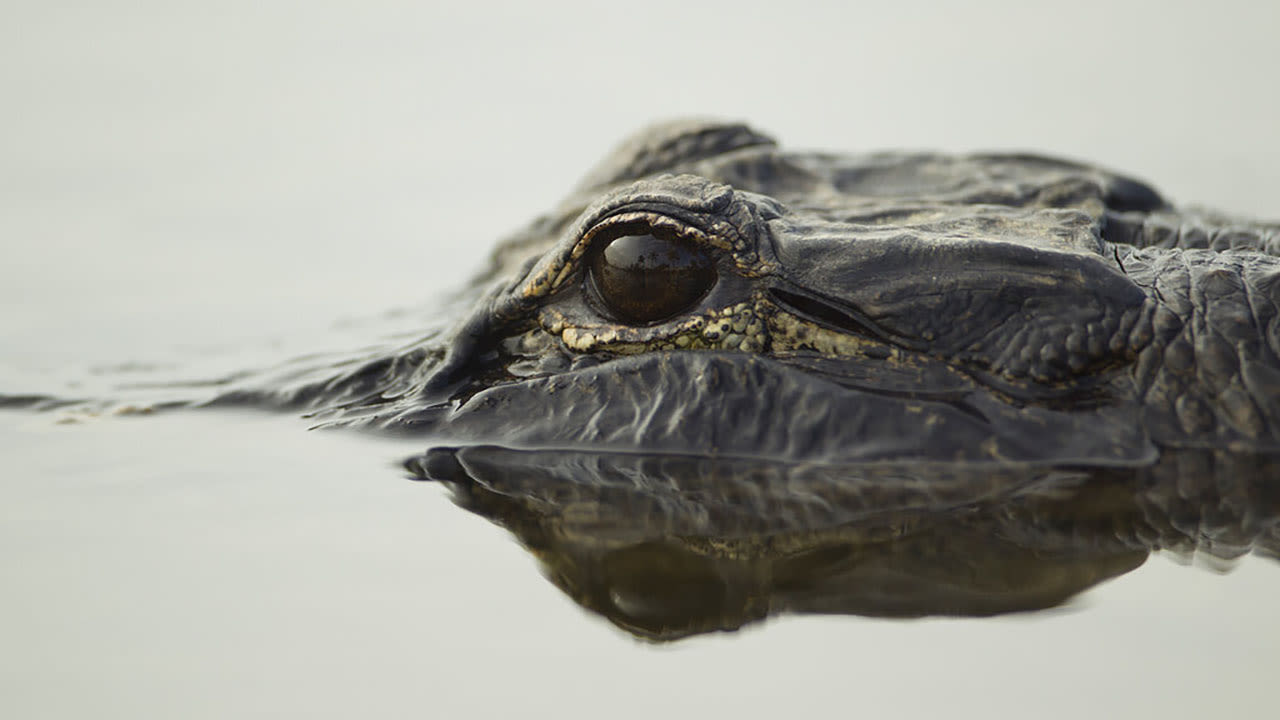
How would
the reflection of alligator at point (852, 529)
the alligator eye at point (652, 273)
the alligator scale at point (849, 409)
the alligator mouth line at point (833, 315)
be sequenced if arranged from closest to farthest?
the reflection of alligator at point (852, 529) → the alligator scale at point (849, 409) → the alligator mouth line at point (833, 315) → the alligator eye at point (652, 273)

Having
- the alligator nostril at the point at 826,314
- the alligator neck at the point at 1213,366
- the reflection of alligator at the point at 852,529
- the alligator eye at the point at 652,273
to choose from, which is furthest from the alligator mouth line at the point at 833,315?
the alligator neck at the point at 1213,366

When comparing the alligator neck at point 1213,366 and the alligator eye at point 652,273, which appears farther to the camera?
the alligator eye at point 652,273

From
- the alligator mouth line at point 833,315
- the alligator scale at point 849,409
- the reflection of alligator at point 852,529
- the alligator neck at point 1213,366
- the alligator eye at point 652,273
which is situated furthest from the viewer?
the alligator eye at point 652,273

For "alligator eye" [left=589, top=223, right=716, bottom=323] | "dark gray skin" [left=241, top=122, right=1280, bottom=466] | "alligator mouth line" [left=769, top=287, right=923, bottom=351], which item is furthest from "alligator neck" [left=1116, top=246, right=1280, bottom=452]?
"alligator eye" [left=589, top=223, right=716, bottom=323]

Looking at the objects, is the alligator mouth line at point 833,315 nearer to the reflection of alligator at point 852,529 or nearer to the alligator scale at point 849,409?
the alligator scale at point 849,409

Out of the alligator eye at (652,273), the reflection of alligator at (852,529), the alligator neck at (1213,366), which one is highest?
the alligator eye at (652,273)

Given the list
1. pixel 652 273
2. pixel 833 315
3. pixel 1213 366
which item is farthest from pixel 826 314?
pixel 1213 366

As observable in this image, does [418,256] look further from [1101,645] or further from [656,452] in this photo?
[1101,645]

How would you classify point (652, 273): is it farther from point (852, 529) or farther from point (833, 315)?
point (852, 529)
